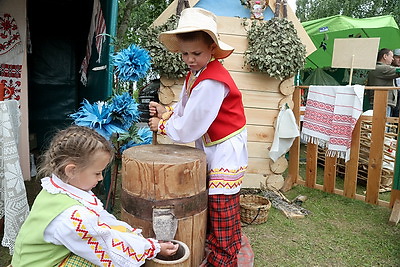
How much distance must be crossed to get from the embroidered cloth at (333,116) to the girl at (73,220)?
282cm

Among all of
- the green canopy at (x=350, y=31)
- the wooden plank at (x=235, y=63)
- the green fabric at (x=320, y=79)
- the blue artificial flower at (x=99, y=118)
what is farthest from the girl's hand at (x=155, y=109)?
the green fabric at (x=320, y=79)

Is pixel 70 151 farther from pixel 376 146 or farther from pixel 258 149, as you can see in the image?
pixel 376 146

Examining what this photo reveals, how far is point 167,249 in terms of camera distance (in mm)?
1584

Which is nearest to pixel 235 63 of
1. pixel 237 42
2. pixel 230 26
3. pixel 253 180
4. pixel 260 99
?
pixel 237 42

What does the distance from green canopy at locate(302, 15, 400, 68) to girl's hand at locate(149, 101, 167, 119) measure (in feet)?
19.1

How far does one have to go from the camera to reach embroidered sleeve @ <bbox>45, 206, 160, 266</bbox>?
126 cm

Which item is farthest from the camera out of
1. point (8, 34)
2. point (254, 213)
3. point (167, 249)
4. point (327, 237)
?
point (8, 34)

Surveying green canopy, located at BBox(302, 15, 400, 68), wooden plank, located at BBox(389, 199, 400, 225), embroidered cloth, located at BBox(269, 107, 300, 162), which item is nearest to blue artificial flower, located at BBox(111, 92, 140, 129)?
embroidered cloth, located at BBox(269, 107, 300, 162)

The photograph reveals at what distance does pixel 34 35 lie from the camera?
14.9ft

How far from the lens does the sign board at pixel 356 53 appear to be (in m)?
3.45

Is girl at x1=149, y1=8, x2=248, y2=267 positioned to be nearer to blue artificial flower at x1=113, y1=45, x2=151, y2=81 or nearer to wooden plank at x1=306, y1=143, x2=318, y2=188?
blue artificial flower at x1=113, y1=45, x2=151, y2=81

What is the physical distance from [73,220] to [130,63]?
1352 mm

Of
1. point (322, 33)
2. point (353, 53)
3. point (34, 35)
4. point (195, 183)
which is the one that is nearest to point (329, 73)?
point (322, 33)

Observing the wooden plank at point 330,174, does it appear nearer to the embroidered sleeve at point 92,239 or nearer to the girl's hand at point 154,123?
the girl's hand at point 154,123
